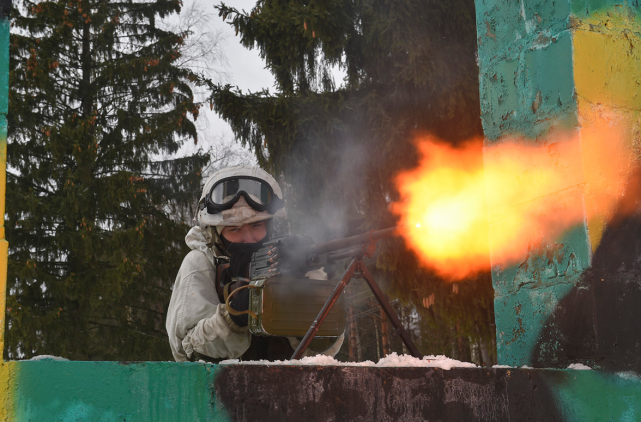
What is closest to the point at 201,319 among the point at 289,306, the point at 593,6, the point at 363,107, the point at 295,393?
the point at 289,306

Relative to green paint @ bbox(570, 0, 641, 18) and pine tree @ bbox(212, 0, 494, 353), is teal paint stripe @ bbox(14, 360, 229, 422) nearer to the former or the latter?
green paint @ bbox(570, 0, 641, 18)

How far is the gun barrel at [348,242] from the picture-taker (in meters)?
2.54

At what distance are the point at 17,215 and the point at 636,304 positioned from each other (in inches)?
422

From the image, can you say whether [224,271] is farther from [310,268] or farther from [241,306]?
[310,268]

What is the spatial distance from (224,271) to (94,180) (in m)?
8.98

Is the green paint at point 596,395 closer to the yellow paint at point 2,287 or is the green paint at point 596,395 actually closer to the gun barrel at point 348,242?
the gun barrel at point 348,242

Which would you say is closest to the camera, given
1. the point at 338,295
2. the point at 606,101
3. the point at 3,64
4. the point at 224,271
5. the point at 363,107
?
the point at 3,64

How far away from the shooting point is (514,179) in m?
2.31

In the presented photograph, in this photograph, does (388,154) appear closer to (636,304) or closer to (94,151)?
(636,304)

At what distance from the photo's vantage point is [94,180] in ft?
36.5

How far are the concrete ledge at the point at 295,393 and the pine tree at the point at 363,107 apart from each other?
4.55 m

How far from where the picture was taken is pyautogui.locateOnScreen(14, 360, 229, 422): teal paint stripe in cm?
121

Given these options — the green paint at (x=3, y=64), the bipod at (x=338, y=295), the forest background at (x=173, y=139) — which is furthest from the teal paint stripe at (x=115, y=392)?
the forest background at (x=173, y=139)

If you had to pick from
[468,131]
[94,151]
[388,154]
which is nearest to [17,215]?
[94,151]
